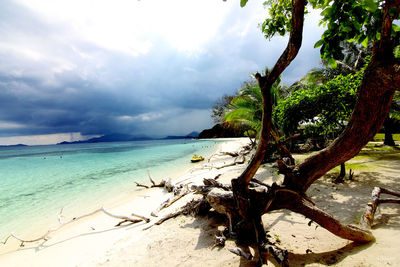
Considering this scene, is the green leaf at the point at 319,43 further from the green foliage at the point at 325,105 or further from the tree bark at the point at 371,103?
the green foliage at the point at 325,105

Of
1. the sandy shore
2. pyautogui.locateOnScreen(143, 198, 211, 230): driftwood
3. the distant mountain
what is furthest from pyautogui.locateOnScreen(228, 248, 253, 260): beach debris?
the distant mountain

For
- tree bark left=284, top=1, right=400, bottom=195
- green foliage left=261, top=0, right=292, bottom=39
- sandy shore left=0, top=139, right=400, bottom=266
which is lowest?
sandy shore left=0, top=139, right=400, bottom=266

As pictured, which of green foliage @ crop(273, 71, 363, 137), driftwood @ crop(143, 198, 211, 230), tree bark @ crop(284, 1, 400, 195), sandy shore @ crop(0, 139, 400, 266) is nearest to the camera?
tree bark @ crop(284, 1, 400, 195)

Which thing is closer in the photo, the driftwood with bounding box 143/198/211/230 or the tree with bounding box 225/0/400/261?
the tree with bounding box 225/0/400/261

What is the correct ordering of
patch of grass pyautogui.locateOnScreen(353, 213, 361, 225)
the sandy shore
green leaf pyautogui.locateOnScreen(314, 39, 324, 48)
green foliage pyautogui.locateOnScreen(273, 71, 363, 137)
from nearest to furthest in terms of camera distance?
green leaf pyautogui.locateOnScreen(314, 39, 324, 48), the sandy shore, patch of grass pyautogui.locateOnScreen(353, 213, 361, 225), green foliage pyautogui.locateOnScreen(273, 71, 363, 137)

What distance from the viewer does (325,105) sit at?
545 cm

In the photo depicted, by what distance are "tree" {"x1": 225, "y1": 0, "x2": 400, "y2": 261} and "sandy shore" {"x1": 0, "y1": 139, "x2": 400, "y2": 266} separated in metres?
0.37

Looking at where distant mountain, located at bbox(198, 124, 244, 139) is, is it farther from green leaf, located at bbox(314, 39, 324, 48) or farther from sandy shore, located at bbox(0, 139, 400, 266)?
green leaf, located at bbox(314, 39, 324, 48)

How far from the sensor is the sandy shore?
2.17 meters

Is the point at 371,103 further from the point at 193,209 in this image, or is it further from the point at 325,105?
the point at 325,105

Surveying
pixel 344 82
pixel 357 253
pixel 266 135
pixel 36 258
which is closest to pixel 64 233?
pixel 36 258

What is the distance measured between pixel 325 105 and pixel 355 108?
4442 millimetres

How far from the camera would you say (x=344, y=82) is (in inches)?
203

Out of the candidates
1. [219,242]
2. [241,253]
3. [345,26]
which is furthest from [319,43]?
[219,242]
